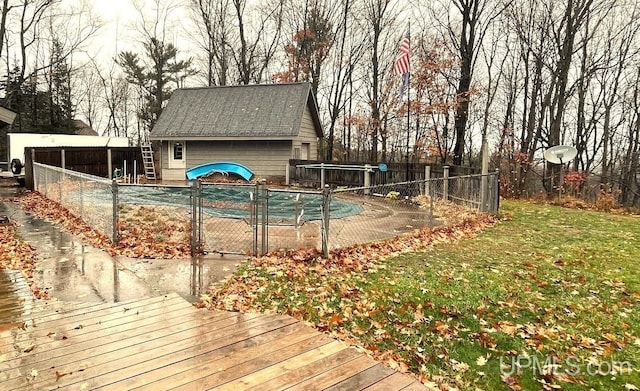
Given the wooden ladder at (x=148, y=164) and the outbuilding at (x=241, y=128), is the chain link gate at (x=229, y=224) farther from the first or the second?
the wooden ladder at (x=148, y=164)

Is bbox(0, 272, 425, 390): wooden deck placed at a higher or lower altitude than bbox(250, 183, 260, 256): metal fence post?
lower

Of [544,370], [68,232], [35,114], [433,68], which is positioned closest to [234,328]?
[544,370]

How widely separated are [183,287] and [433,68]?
17279mm

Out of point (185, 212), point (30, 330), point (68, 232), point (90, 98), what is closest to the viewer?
point (30, 330)

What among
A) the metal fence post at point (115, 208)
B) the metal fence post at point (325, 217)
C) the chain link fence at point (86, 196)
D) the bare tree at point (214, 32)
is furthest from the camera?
the bare tree at point (214, 32)

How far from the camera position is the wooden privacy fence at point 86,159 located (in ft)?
53.1

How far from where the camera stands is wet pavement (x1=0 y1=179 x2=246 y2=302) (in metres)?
4.85

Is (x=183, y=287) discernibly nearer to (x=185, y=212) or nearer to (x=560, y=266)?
(x=185, y=212)

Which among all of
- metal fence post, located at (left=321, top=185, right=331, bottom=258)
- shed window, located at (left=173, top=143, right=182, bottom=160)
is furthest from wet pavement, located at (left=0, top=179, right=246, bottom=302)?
shed window, located at (left=173, top=143, right=182, bottom=160)

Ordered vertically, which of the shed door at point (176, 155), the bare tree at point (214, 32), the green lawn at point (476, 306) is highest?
the bare tree at point (214, 32)

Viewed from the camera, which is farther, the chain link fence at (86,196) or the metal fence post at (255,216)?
the chain link fence at (86,196)

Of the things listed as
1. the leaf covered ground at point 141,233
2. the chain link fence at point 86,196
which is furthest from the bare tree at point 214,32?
the leaf covered ground at point 141,233

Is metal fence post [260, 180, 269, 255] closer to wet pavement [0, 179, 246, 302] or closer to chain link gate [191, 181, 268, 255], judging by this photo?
chain link gate [191, 181, 268, 255]

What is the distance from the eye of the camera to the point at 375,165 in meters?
16.6
